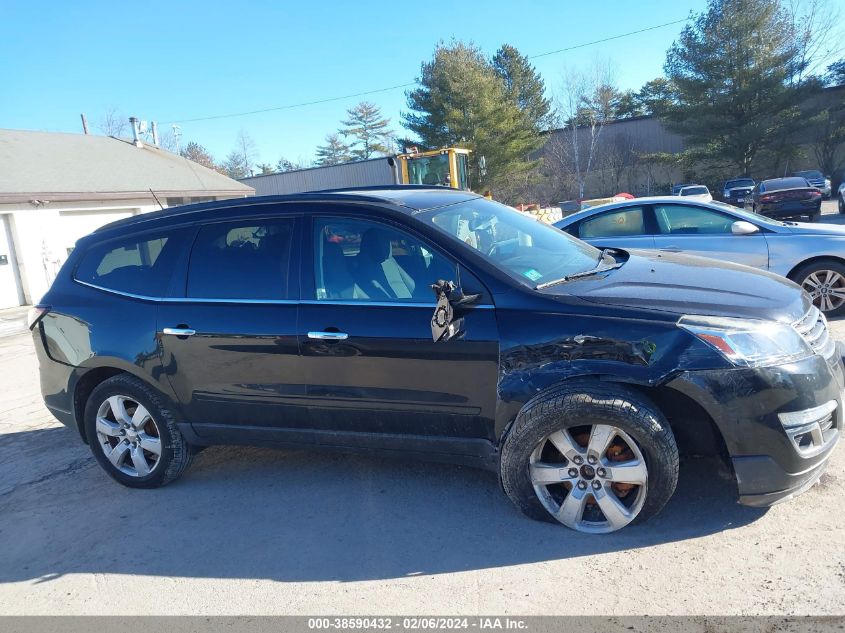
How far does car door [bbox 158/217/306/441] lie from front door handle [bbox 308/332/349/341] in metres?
0.14

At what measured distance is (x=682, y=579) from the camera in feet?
9.35

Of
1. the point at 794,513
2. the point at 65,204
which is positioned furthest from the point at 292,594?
the point at 65,204

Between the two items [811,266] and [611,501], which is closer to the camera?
[611,501]

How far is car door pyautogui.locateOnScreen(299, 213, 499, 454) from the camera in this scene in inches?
132

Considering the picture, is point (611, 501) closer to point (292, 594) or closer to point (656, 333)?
point (656, 333)

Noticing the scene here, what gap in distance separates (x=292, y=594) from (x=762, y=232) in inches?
248

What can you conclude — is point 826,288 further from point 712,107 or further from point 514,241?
point 712,107

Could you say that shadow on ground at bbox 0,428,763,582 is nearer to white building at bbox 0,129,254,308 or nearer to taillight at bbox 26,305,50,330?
taillight at bbox 26,305,50,330

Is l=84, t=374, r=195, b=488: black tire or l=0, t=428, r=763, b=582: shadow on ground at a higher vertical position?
l=84, t=374, r=195, b=488: black tire

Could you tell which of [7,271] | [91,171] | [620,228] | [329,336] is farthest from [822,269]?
[91,171]

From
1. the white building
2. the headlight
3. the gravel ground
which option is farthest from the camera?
the white building

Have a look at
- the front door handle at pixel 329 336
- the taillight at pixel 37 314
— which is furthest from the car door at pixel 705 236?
the taillight at pixel 37 314

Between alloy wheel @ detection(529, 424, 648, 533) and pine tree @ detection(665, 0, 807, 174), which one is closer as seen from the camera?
alloy wheel @ detection(529, 424, 648, 533)

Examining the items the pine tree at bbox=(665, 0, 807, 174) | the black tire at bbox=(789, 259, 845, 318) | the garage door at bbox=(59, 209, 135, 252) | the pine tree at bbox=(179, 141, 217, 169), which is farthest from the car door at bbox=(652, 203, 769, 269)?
the pine tree at bbox=(179, 141, 217, 169)
